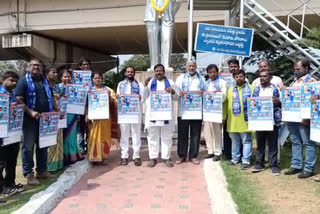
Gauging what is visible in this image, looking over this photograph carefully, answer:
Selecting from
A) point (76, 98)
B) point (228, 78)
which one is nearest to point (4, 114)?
point (76, 98)

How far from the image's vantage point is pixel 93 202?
3.96 metres

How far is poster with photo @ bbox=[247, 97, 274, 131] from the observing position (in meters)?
4.53

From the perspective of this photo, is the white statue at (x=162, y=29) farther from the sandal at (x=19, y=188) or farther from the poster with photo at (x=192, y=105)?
A: the sandal at (x=19, y=188)

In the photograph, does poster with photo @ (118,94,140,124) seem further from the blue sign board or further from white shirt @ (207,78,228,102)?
the blue sign board

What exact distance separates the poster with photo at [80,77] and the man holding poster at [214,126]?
186cm

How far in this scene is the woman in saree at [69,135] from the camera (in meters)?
5.15

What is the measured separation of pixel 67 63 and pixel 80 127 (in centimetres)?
1099

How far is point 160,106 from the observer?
508 centimetres

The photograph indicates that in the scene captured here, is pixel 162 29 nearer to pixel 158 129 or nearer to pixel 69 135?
pixel 158 129

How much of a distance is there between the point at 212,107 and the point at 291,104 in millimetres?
1125

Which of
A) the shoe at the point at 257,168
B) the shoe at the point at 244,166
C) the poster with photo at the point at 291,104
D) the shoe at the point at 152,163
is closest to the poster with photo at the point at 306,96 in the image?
the poster with photo at the point at 291,104

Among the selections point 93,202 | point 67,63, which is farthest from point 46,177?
point 67,63

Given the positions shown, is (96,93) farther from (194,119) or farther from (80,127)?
(194,119)

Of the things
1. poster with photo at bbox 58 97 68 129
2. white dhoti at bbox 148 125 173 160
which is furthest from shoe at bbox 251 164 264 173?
poster with photo at bbox 58 97 68 129
